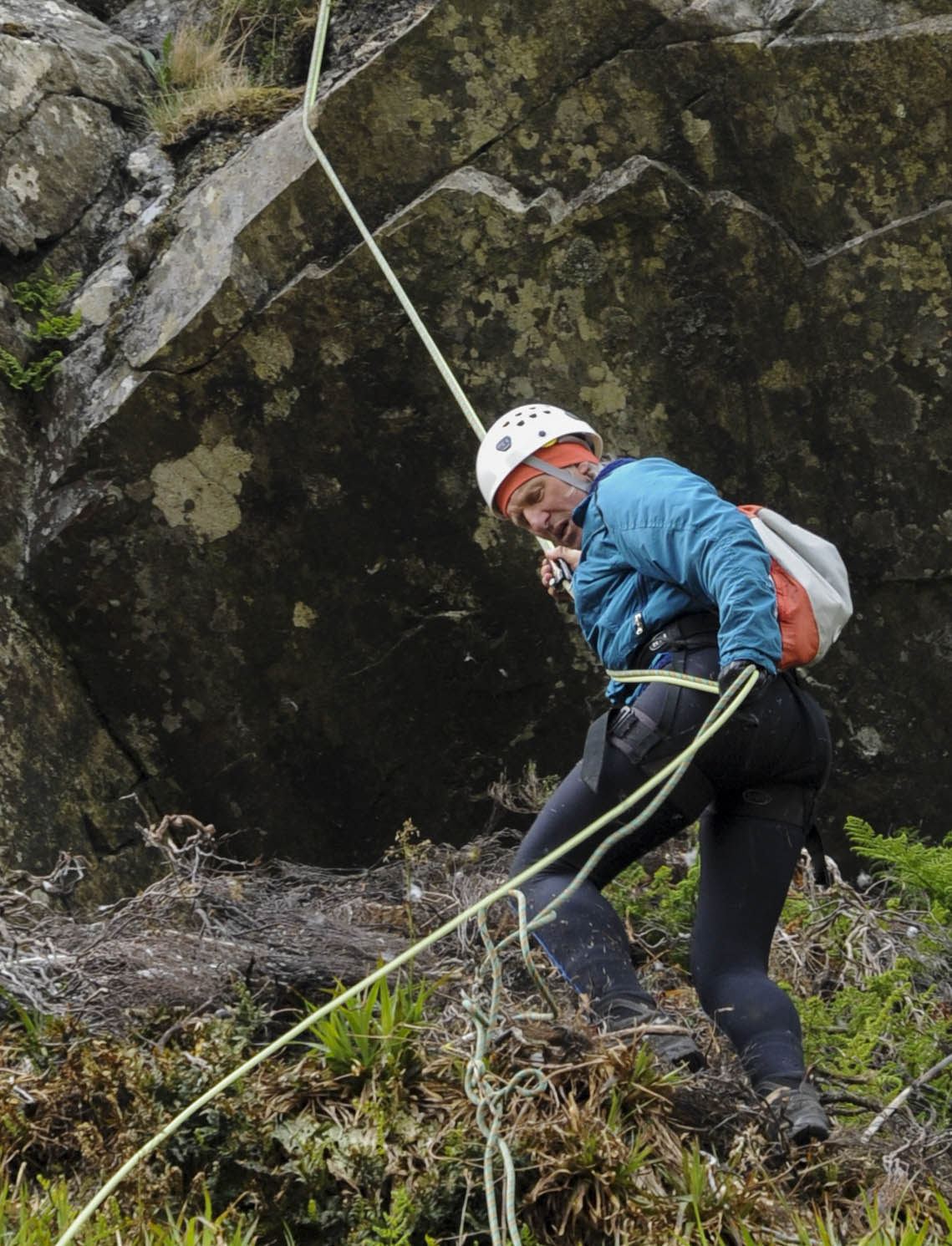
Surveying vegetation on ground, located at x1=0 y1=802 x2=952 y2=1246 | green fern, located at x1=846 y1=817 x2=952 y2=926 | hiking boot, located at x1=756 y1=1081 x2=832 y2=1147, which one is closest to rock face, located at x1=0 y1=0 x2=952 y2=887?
green fern, located at x1=846 y1=817 x2=952 y2=926

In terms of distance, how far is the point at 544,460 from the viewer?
370 centimetres

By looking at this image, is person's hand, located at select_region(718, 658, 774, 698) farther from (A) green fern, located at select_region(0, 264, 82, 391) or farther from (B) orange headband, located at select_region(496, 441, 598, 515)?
(A) green fern, located at select_region(0, 264, 82, 391)

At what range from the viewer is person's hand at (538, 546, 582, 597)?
376 centimetres

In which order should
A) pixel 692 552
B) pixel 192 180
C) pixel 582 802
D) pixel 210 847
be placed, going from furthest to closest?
1. pixel 192 180
2. pixel 210 847
3. pixel 582 802
4. pixel 692 552

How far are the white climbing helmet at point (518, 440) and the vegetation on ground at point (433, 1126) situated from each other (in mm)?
1271

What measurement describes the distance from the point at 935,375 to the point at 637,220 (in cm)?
124

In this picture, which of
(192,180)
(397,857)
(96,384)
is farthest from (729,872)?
(192,180)

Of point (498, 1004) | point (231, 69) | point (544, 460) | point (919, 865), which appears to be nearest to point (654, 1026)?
point (498, 1004)

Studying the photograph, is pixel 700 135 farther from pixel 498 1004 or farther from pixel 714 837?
pixel 498 1004

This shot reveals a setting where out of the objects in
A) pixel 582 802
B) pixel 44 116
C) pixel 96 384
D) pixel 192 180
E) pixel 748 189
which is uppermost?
pixel 44 116

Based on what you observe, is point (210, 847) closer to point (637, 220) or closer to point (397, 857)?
point (397, 857)

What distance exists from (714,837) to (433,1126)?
100 centimetres

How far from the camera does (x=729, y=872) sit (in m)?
3.43

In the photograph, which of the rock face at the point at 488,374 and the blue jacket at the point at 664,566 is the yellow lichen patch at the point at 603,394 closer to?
the rock face at the point at 488,374
